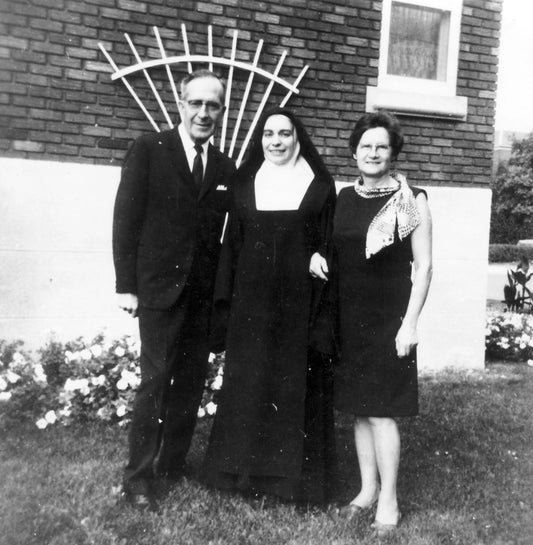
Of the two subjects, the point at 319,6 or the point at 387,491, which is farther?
the point at 319,6

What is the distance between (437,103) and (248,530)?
4622mm

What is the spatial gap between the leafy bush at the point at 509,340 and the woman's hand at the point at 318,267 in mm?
4528

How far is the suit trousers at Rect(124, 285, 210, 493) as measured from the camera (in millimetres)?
3334

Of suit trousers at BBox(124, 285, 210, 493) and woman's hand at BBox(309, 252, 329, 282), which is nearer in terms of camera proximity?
woman's hand at BBox(309, 252, 329, 282)

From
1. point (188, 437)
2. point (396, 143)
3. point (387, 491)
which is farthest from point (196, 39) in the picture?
point (387, 491)

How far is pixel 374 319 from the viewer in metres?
3.13

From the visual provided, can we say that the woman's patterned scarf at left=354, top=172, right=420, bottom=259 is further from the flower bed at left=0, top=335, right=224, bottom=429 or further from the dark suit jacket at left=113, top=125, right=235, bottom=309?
the flower bed at left=0, top=335, right=224, bottom=429

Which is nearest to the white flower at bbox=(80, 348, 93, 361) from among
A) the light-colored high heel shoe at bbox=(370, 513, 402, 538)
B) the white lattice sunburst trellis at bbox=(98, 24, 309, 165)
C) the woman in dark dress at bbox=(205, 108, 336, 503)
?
the woman in dark dress at bbox=(205, 108, 336, 503)

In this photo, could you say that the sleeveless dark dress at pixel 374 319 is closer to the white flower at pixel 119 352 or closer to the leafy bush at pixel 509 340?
the white flower at pixel 119 352

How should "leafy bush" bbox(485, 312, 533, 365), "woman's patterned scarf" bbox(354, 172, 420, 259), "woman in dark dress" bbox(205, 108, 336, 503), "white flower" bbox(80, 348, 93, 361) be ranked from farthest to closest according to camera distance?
"leafy bush" bbox(485, 312, 533, 365) < "white flower" bbox(80, 348, 93, 361) < "woman in dark dress" bbox(205, 108, 336, 503) < "woman's patterned scarf" bbox(354, 172, 420, 259)

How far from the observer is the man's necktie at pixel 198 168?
338 centimetres

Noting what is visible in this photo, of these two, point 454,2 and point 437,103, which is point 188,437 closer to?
point 437,103

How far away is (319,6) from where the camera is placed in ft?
19.7

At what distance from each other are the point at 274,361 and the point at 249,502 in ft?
2.44
